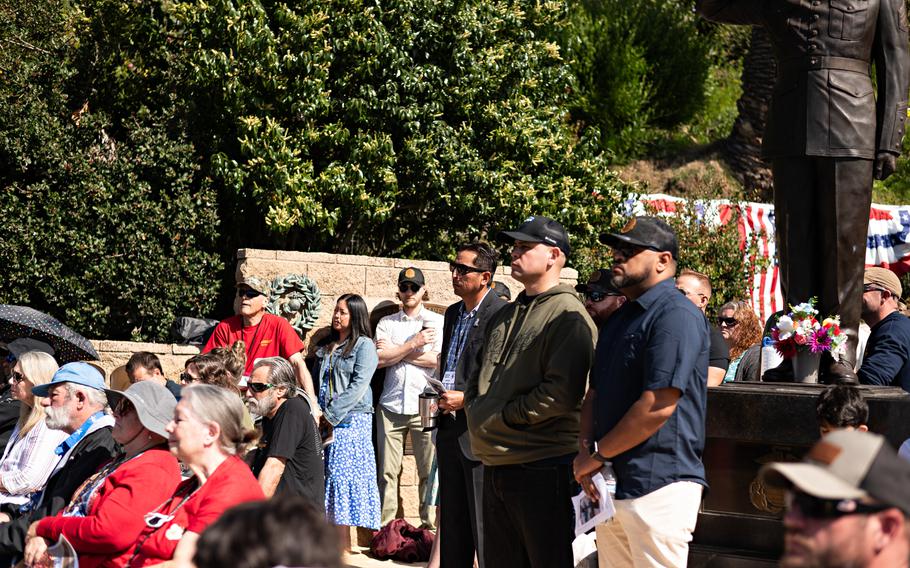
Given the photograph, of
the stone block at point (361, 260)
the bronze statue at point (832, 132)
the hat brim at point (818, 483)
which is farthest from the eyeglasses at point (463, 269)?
the hat brim at point (818, 483)

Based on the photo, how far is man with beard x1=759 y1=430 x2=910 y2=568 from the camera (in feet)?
7.55

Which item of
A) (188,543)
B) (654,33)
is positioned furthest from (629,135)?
(188,543)

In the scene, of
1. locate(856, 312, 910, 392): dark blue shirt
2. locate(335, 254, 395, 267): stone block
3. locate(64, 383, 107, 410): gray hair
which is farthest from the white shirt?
locate(856, 312, 910, 392): dark blue shirt

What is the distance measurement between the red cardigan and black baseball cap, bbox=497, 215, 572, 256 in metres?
1.84

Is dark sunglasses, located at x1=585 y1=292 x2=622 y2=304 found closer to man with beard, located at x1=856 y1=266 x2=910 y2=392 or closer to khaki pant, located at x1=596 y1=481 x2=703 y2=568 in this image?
man with beard, located at x1=856 y1=266 x2=910 y2=392

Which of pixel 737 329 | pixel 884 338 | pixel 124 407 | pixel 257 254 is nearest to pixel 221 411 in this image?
pixel 124 407

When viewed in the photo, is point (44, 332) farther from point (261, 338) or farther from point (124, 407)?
point (124, 407)

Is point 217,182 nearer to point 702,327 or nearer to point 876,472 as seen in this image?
point 702,327

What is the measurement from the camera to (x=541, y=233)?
5.38m

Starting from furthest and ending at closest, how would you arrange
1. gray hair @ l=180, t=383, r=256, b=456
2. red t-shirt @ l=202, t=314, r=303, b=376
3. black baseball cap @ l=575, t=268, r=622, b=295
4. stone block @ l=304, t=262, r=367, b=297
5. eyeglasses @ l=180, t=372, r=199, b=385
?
stone block @ l=304, t=262, r=367, b=297, red t-shirt @ l=202, t=314, r=303, b=376, eyeglasses @ l=180, t=372, r=199, b=385, black baseball cap @ l=575, t=268, r=622, b=295, gray hair @ l=180, t=383, r=256, b=456

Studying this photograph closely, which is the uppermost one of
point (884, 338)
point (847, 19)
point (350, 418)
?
point (847, 19)

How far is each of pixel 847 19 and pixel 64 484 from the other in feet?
14.7

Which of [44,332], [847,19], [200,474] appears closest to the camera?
[200,474]

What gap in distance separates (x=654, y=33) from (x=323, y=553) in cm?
1954
